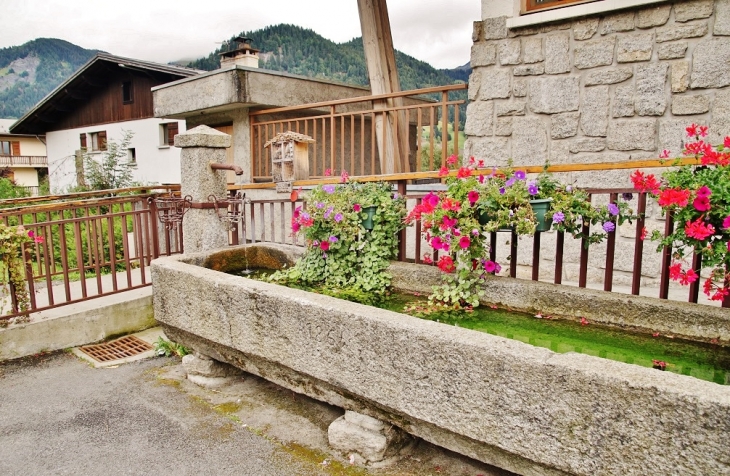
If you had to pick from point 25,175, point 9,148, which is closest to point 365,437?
point 25,175

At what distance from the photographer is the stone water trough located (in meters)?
1.58

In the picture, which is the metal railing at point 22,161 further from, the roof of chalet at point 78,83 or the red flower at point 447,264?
the red flower at point 447,264

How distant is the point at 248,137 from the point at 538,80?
14.7 ft

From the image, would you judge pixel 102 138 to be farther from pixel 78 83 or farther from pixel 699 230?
pixel 699 230

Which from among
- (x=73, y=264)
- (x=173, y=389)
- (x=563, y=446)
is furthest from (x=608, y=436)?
(x=73, y=264)

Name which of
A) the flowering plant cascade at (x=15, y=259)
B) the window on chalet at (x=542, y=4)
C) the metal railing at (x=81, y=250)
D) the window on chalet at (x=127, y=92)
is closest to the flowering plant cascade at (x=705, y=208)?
the window on chalet at (x=542, y=4)

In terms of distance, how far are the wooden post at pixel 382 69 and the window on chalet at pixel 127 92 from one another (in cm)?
1682

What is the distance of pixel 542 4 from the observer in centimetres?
464

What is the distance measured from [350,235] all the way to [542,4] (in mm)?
2852

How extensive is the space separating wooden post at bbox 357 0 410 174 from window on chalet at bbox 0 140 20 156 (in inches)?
1580

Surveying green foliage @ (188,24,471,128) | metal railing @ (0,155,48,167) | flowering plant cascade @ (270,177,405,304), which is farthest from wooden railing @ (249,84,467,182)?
metal railing @ (0,155,48,167)

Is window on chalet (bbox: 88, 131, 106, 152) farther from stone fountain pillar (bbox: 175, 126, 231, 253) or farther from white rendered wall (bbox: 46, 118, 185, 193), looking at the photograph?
stone fountain pillar (bbox: 175, 126, 231, 253)

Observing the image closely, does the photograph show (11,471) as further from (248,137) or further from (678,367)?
(248,137)

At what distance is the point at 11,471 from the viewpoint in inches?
96.7
